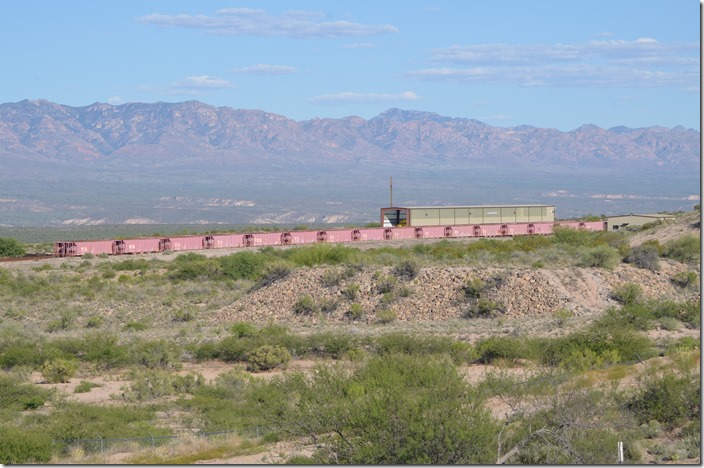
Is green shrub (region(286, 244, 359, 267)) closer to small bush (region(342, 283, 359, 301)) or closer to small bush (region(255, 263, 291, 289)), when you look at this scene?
small bush (region(255, 263, 291, 289))

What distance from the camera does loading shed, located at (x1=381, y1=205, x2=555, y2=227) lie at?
8338 centimetres

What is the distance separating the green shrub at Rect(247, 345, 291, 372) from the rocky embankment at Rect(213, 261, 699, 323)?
8685 millimetres

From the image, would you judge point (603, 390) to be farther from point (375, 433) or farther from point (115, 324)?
point (115, 324)

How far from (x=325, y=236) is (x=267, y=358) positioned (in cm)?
4389

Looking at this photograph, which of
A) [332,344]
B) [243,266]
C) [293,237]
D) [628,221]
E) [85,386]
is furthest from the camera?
[628,221]

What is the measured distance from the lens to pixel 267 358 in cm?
3288

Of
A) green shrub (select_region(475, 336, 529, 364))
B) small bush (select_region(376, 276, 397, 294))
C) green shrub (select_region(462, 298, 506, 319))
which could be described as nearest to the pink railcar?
small bush (select_region(376, 276, 397, 294))

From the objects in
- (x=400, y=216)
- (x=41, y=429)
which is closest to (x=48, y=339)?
(x=41, y=429)

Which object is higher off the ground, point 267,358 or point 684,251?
point 684,251

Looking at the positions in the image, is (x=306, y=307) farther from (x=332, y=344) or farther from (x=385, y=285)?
(x=332, y=344)

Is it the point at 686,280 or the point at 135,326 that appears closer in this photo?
the point at 135,326

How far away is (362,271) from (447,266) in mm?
3500

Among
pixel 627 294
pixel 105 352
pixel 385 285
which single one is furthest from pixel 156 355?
pixel 627 294

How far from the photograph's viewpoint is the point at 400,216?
85.3 metres
